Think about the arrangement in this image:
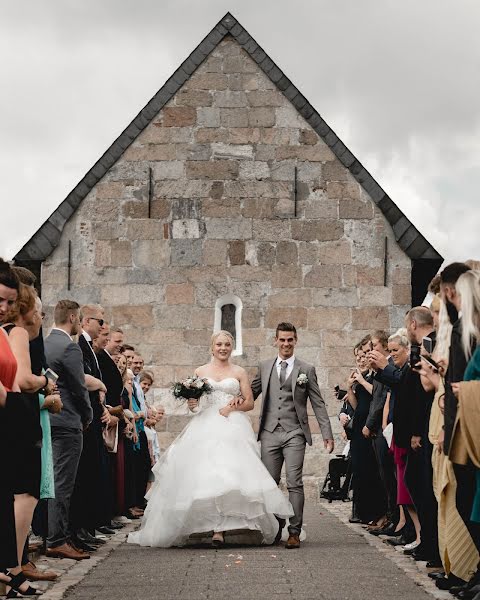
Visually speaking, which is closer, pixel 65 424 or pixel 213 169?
pixel 65 424

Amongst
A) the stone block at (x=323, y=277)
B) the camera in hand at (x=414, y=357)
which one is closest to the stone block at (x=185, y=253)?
the stone block at (x=323, y=277)

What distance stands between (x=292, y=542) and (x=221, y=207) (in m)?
9.95

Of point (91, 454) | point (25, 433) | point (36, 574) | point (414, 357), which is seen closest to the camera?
point (25, 433)

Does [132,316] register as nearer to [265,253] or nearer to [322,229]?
[265,253]

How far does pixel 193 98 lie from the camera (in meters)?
20.1

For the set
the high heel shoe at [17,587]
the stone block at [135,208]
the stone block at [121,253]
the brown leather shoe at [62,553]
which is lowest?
the brown leather shoe at [62,553]

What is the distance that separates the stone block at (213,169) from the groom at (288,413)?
856cm

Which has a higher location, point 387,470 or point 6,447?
point 6,447

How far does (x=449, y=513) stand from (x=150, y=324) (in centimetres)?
1244

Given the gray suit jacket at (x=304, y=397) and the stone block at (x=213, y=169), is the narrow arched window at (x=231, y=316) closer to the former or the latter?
the stone block at (x=213, y=169)

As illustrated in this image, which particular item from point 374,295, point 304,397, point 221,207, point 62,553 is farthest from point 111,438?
point 374,295

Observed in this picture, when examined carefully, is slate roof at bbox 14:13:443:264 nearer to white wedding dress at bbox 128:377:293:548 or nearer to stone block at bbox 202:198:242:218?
stone block at bbox 202:198:242:218

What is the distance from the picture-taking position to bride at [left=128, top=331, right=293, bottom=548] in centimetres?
1060

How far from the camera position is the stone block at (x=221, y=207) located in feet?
65.3
